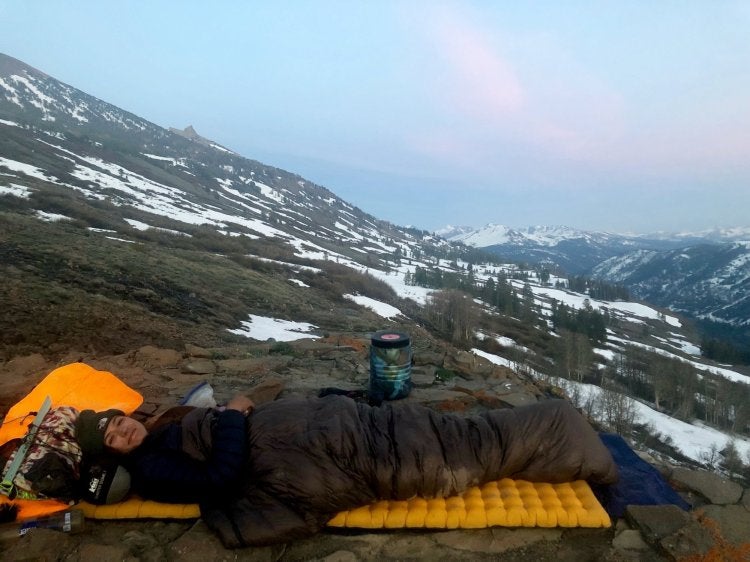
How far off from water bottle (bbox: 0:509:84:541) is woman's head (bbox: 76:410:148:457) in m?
0.45

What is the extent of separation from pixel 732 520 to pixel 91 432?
17.9 ft

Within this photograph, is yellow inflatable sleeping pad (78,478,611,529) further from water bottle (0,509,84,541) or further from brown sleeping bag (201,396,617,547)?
water bottle (0,509,84,541)

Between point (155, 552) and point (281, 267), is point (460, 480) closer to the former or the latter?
point (155, 552)

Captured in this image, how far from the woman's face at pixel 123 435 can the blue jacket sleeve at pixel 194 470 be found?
0.14 metres

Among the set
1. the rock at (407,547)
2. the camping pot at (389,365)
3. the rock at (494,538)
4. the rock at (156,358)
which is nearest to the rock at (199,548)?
the rock at (407,547)

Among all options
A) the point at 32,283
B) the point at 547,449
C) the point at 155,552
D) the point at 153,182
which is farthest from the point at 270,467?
the point at 153,182

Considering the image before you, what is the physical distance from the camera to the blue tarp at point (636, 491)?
139 inches

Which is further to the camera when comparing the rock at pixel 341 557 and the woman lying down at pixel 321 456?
the woman lying down at pixel 321 456

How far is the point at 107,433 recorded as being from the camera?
3.57m

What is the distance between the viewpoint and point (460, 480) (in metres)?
3.40

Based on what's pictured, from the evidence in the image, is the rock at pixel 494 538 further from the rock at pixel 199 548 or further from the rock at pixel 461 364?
the rock at pixel 461 364

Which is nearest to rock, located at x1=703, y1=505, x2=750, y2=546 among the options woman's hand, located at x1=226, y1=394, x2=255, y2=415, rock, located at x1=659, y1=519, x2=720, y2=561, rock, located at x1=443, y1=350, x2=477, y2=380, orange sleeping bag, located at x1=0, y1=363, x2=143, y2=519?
rock, located at x1=659, y1=519, x2=720, y2=561

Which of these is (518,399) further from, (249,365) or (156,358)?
(156,358)

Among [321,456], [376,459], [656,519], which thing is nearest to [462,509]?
[376,459]
